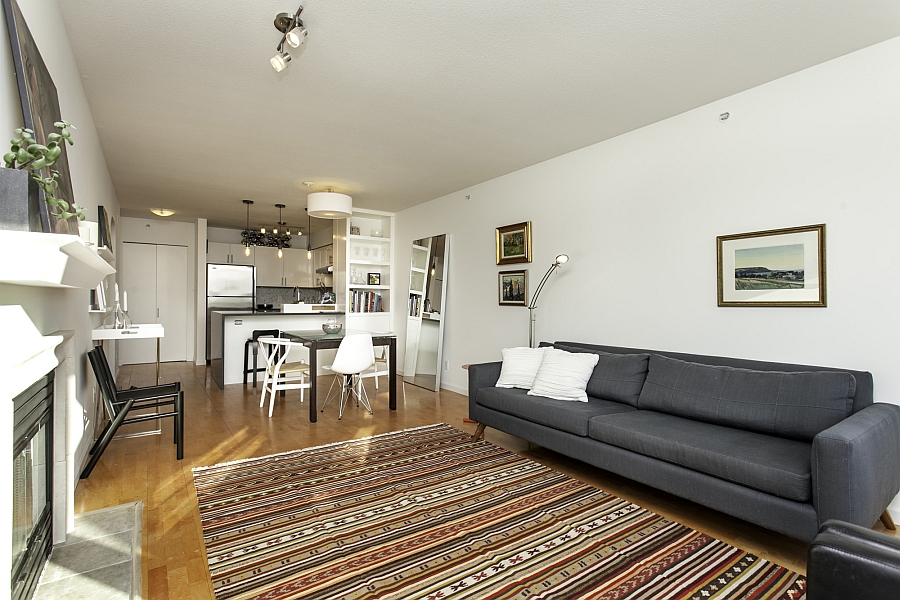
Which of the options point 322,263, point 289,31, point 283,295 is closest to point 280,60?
point 289,31

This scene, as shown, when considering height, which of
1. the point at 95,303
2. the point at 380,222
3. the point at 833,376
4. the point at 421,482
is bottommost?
the point at 421,482

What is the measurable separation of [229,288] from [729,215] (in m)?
8.10

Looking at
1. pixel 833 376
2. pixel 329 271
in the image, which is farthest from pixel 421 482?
pixel 329 271

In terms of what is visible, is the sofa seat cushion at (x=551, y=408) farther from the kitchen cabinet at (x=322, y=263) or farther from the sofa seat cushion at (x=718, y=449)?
the kitchen cabinet at (x=322, y=263)

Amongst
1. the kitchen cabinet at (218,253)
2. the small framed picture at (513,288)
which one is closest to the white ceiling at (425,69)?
the small framed picture at (513,288)

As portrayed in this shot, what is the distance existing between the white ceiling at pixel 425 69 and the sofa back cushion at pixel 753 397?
185 centimetres

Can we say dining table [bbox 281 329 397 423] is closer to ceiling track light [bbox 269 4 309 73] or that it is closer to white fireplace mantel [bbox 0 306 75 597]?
white fireplace mantel [bbox 0 306 75 597]

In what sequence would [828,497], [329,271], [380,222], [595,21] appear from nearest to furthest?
[828,497] < [595,21] < [380,222] < [329,271]

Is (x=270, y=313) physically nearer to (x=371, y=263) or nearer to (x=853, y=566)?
(x=371, y=263)

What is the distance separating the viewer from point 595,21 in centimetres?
249

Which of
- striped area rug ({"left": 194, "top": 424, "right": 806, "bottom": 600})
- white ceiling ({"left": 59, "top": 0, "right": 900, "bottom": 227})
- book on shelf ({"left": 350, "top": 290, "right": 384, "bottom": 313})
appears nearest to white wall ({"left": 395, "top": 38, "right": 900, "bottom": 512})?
white ceiling ({"left": 59, "top": 0, "right": 900, "bottom": 227})

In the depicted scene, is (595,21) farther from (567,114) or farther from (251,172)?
(251,172)

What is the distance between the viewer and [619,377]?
3529mm

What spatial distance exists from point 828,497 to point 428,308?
16.5 feet
